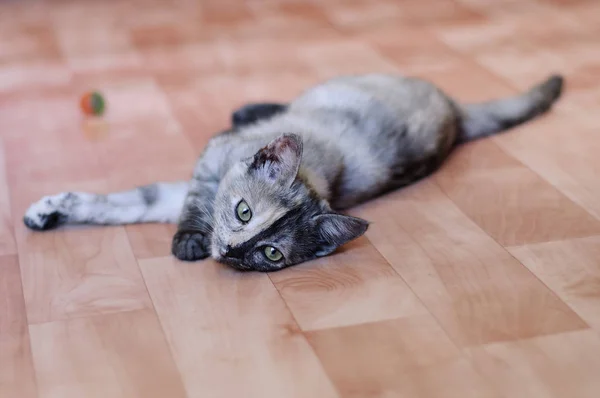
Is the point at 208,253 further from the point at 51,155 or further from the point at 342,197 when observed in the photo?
the point at 51,155

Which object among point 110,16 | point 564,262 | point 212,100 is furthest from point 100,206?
point 110,16

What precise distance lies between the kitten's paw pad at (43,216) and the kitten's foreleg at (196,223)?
1.04 feet

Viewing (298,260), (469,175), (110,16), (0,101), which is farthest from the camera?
(110,16)

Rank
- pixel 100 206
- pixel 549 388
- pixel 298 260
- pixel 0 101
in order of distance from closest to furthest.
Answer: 1. pixel 549 388
2. pixel 298 260
3. pixel 100 206
4. pixel 0 101

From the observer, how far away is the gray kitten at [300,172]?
1975 mm

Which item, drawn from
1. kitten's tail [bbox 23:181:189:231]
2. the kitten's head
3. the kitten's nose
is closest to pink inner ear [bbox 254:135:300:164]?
the kitten's head

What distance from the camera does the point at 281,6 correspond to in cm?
416

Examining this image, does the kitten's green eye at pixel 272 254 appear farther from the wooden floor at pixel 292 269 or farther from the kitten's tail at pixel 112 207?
the kitten's tail at pixel 112 207

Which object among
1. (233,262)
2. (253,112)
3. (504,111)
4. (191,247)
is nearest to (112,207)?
(191,247)

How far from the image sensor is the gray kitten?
1975 mm

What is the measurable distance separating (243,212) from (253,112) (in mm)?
880

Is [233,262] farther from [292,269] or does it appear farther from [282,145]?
[282,145]

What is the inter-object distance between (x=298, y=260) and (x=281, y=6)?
2.36 m

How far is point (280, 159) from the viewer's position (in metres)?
2.00
